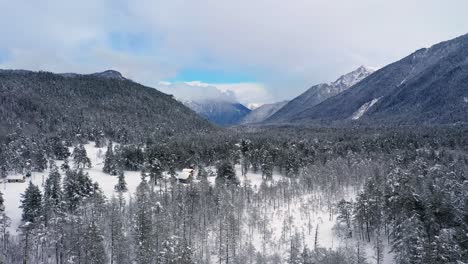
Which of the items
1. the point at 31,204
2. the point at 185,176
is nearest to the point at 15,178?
the point at 31,204

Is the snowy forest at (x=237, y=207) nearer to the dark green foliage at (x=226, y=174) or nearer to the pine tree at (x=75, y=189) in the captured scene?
the pine tree at (x=75, y=189)

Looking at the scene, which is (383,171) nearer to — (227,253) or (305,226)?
(305,226)

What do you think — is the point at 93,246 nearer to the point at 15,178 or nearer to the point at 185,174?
the point at 185,174

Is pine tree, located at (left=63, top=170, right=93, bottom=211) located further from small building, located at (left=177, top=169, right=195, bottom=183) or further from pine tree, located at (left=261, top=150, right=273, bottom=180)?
pine tree, located at (left=261, top=150, right=273, bottom=180)

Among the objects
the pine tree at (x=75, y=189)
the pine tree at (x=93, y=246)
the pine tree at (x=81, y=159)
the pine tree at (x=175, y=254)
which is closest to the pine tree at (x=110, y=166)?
the pine tree at (x=81, y=159)

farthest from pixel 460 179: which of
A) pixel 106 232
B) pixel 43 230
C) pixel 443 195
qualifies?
pixel 43 230

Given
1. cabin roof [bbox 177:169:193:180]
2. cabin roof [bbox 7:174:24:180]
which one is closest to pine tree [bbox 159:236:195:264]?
cabin roof [bbox 177:169:193:180]
